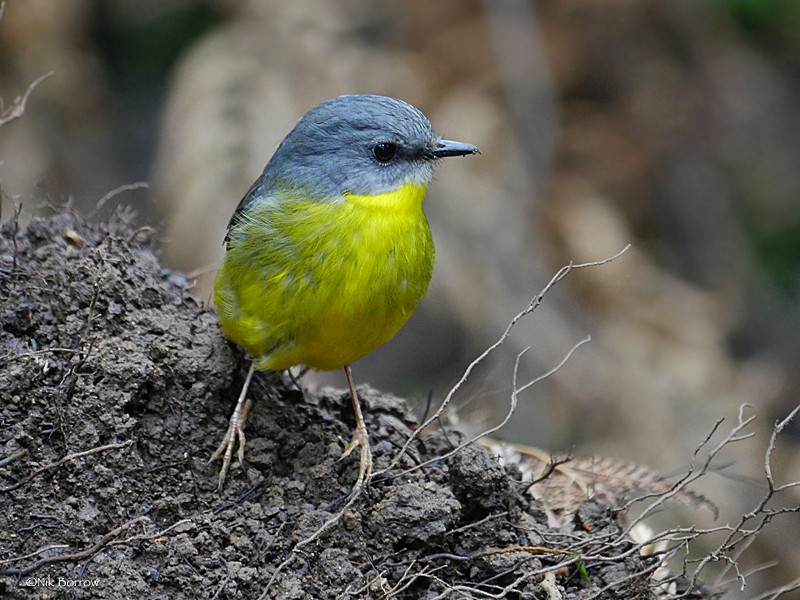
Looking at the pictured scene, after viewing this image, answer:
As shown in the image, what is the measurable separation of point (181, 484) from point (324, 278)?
2.92 feet

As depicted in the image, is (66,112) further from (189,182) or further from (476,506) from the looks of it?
(476,506)

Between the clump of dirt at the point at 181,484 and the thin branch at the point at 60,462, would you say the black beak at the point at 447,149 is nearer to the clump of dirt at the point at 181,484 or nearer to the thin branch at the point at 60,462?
the clump of dirt at the point at 181,484

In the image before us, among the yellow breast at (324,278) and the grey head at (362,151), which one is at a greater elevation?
the grey head at (362,151)

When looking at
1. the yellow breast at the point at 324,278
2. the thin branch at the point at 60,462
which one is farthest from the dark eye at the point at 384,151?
the thin branch at the point at 60,462

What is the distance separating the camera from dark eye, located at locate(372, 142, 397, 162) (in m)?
4.08

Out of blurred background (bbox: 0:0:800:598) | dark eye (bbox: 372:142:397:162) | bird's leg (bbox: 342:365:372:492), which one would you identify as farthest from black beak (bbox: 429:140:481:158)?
blurred background (bbox: 0:0:800:598)

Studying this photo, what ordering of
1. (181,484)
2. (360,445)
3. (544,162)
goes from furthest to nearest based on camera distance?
(544,162) < (360,445) < (181,484)

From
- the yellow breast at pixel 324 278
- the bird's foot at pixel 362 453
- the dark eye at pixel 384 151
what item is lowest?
the bird's foot at pixel 362 453

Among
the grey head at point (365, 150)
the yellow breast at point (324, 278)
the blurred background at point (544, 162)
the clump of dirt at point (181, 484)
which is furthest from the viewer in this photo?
the blurred background at point (544, 162)

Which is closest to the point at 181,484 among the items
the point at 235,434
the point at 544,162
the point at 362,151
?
the point at 235,434

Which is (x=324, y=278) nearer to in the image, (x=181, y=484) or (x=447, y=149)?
(x=447, y=149)

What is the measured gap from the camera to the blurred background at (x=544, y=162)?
7770mm

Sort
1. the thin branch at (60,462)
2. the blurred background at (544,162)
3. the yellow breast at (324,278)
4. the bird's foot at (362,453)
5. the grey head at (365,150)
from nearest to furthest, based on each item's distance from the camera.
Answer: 1. the thin branch at (60,462)
2. the bird's foot at (362,453)
3. the yellow breast at (324,278)
4. the grey head at (365,150)
5. the blurred background at (544,162)

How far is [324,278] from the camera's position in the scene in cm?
387
